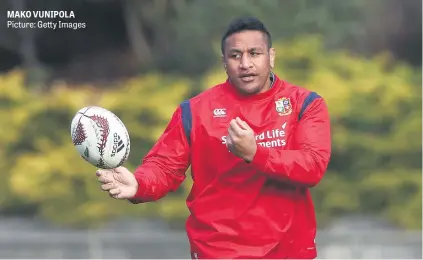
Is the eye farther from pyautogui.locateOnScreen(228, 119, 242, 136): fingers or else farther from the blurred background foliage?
the blurred background foliage

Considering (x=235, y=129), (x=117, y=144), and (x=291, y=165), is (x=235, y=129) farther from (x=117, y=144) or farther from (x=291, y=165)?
(x=117, y=144)

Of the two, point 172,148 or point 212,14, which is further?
point 212,14

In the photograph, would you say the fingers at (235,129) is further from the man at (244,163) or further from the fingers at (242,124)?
the man at (244,163)

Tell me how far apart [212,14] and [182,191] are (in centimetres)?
183

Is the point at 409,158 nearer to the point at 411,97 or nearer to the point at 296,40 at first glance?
the point at 411,97

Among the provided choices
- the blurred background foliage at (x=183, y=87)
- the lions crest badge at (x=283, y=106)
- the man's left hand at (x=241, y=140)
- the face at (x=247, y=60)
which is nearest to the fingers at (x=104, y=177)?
the man's left hand at (x=241, y=140)

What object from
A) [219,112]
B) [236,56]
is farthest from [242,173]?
[236,56]

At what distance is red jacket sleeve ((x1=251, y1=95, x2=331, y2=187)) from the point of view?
4.67 meters

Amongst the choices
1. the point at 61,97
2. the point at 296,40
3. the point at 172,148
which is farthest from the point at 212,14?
the point at 172,148

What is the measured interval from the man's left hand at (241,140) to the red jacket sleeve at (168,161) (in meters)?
0.46

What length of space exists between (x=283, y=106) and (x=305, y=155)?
30cm

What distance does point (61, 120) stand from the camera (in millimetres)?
10680

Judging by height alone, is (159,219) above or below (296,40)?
below

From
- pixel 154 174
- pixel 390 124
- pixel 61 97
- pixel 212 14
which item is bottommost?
pixel 154 174
